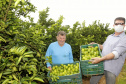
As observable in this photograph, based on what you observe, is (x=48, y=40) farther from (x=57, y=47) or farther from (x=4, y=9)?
(x=4, y=9)

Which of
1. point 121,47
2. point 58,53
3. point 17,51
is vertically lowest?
point 58,53

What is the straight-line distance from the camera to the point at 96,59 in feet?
10.9

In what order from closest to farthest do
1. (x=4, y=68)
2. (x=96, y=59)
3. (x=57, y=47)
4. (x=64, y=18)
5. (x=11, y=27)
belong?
(x=4, y=68) → (x=11, y=27) → (x=96, y=59) → (x=57, y=47) → (x=64, y=18)

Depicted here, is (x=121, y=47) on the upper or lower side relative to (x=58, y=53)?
upper

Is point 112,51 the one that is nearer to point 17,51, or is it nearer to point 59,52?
point 59,52

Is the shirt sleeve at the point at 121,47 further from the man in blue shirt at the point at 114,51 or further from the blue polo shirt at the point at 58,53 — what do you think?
the blue polo shirt at the point at 58,53

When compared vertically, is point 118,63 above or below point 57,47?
below

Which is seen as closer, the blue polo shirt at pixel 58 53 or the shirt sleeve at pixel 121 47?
the shirt sleeve at pixel 121 47

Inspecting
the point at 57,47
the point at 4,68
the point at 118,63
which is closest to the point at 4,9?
the point at 4,68

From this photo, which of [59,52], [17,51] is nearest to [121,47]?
[59,52]

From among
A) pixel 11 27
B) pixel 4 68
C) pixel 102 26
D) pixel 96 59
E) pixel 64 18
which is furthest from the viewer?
pixel 102 26

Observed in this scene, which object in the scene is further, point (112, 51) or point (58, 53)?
point (58, 53)

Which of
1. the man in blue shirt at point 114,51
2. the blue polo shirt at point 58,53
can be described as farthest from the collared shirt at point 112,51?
the blue polo shirt at point 58,53

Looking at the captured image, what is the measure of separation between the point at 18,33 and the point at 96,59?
1957mm
